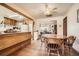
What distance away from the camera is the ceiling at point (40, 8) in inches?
80.8

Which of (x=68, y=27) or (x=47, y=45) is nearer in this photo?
(x=47, y=45)

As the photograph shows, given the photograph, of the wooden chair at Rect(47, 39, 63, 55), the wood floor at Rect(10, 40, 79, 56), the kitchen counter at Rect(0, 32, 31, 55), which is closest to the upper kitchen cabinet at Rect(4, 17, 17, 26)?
the kitchen counter at Rect(0, 32, 31, 55)

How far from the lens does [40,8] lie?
2.11 meters

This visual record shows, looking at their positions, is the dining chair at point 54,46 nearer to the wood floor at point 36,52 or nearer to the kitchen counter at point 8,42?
Answer: the wood floor at point 36,52

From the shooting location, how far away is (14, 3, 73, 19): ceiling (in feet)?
6.73

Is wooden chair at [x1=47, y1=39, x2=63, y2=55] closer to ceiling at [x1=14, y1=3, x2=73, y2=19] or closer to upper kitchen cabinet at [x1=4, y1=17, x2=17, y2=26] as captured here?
ceiling at [x1=14, y1=3, x2=73, y2=19]

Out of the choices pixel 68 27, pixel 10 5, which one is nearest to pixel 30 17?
pixel 10 5

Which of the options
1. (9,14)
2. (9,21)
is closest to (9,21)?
(9,21)

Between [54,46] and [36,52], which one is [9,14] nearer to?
[36,52]

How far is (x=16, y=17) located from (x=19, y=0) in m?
0.38

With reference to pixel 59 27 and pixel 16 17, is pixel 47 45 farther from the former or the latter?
pixel 16 17

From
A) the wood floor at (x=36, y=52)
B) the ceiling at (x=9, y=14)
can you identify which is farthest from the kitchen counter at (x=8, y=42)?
the ceiling at (x=9, y=14)

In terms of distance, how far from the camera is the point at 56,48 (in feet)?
7.23

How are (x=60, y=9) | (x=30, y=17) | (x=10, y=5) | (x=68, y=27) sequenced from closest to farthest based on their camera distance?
(x=10, y=5) → (x=60, y=9) → (x=30, y=17) → (x=68, y=27)
